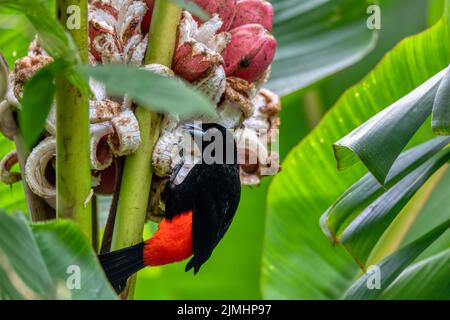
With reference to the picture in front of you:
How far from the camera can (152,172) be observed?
5.08ft

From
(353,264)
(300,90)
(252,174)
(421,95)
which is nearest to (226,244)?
(353,264)

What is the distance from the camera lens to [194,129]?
177cm

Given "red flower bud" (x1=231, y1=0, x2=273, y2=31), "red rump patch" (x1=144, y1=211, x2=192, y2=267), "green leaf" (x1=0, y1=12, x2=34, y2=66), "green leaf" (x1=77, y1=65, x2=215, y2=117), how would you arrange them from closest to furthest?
"green leaf" (x1=77, y1=65, x2=215, y2=117) < "red flower bud" (x1=231, y1=0, x2=273, y2=31) < "red rump patch" (x1=144, y1=211, x2=192, y2=267) < "green leaf" (x1=0, y1=12, x2=34, y2=66)

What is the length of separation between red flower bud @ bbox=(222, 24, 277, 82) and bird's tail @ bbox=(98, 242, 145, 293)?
45cm

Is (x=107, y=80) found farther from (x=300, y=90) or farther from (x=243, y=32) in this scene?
(x=300, y=90)

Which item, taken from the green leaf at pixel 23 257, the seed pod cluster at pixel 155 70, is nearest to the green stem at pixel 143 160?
the seed pod cluster at pixel 155 70

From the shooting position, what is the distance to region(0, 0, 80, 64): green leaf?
36.2 inches

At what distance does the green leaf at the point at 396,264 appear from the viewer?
1.53m

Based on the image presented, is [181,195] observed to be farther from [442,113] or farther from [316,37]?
[316,37]

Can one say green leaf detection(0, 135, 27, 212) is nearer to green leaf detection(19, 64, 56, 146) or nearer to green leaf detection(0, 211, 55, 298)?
green leaf detection(0, 211, 55, 298)

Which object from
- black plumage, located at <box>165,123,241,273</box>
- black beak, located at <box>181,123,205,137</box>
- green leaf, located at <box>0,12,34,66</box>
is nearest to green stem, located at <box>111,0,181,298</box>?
black beak, located at <box>181,123,205,137</box>

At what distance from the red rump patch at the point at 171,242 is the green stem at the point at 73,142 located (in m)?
0.48

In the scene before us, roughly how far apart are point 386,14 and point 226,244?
6.65 ft
